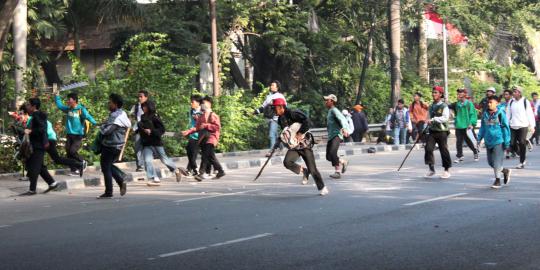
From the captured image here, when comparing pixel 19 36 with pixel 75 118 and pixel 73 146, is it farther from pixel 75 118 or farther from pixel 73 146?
pixel 73 146

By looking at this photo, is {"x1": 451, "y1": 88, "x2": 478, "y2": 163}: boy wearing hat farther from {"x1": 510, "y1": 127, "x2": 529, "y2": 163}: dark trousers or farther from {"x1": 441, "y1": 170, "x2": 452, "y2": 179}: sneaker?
{"x1": 441, "y1": 170, "x2": 452, "y2": 179}: sneaker

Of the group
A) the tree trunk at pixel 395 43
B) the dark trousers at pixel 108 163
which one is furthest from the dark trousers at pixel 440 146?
the tree trunk at pixel 395 43

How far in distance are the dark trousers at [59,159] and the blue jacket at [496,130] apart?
8.03 metres

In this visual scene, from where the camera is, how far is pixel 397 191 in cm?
1460

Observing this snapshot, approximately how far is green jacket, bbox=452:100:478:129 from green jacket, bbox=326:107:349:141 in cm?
503

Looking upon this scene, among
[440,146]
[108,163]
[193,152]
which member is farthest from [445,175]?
[108,163]

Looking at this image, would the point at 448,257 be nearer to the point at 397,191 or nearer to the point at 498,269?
the point at 498,269

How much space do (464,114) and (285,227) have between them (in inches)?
475

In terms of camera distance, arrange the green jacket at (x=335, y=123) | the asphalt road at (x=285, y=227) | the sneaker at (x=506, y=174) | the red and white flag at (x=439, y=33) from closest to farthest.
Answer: the asphalt road at (x=285, y=227) → the sneaker at (x=506, y=174) → the green jacket at (x=335, y=123) → the red and white flag at (x=439, y=33)

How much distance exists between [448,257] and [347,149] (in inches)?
812

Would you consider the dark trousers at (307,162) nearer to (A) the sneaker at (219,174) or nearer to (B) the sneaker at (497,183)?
→ (B) the sneaker at (497,183)

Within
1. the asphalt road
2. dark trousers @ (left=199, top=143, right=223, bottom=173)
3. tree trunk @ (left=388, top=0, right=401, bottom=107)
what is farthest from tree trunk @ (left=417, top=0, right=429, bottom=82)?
the asphalt road

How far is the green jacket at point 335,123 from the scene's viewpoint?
17.2 meters

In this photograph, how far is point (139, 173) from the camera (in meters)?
19.8
